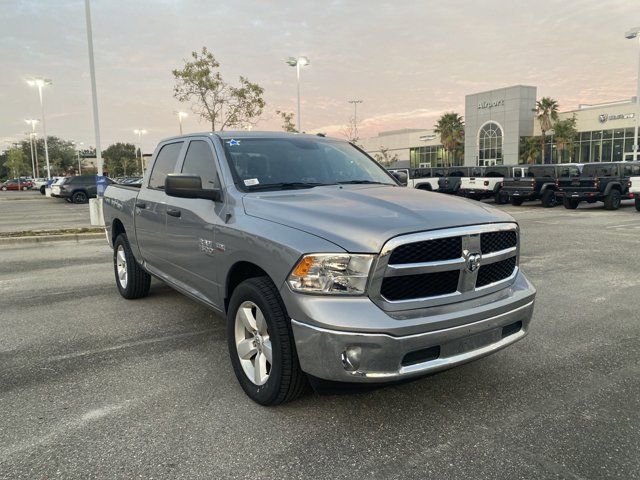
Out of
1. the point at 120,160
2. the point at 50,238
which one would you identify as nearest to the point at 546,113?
the point at 50,238

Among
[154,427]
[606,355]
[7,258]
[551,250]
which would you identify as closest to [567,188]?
[551,250]

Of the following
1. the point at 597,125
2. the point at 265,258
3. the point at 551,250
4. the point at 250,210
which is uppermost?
the point at 597,125

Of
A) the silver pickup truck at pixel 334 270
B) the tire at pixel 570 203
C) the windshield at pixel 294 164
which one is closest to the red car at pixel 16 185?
the tire at pixel 570 203

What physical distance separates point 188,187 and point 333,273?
1440 millimetres

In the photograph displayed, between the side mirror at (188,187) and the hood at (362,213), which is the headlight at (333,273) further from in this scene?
the side mirror at (188,187)

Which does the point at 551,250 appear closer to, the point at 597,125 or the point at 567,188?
the point at 567,188

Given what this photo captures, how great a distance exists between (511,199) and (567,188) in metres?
3.24

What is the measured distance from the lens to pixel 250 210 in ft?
11.6

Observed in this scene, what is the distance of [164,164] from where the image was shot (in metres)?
5.32

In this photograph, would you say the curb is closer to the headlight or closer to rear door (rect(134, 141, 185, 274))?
rear door (rect(134, 141, 185, 274))

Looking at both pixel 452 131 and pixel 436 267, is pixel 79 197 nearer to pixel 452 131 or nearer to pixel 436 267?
pixel 436 267

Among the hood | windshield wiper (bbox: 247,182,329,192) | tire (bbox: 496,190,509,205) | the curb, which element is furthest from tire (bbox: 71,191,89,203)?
the hood

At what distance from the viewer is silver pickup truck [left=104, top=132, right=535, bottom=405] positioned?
281 centimetres

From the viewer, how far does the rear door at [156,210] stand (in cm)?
489
